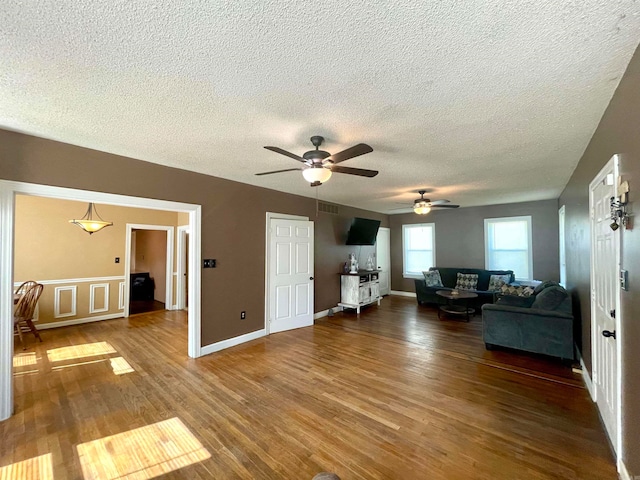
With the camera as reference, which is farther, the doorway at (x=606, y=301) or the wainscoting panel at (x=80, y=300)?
the wainscoting panel at (x=80, y=300)

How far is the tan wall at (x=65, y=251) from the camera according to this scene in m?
4.75

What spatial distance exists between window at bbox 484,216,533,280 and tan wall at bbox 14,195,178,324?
327 inches

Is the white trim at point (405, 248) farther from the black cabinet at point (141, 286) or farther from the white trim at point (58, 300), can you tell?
the white trim at point (58, 300)

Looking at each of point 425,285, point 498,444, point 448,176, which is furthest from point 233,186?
point 425,285

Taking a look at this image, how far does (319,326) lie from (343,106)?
414 cm

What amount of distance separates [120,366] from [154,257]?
191 inches

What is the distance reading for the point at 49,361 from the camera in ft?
11.4

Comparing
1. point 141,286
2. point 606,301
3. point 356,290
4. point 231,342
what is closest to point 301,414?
point 231,342

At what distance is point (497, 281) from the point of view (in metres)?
5.97

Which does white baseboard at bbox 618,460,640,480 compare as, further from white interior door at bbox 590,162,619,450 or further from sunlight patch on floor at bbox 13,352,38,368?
sunlight patch on floor at bbox 13,352,38,368

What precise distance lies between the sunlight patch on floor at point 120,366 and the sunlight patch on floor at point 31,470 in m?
1.36

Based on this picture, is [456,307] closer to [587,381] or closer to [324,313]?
[324,313]

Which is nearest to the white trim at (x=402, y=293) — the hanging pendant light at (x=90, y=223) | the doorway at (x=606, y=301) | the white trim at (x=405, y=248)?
the white trim at (x=405, y=248)

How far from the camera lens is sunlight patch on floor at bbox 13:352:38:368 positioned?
3.37m
